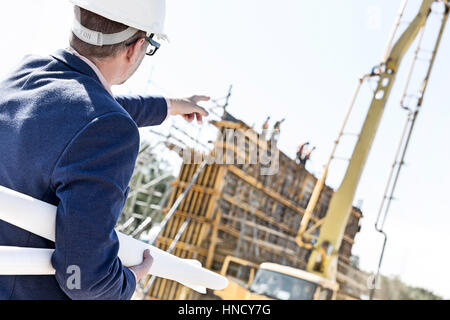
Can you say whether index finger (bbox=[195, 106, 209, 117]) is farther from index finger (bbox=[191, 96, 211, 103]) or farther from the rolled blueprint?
the rolled blueprint

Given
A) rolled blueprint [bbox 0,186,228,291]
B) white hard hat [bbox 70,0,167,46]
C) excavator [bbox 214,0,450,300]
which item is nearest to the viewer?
rolled blueprint [bbox 0,186,228,291]

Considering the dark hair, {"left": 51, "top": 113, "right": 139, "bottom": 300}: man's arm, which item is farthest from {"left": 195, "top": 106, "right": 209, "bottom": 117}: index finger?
{"left": 51, "top": 113, "right": 139, "bottom": 300}: man's arm

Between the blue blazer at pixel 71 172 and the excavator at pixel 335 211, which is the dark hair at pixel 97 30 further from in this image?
the excavator at pixel 335 211

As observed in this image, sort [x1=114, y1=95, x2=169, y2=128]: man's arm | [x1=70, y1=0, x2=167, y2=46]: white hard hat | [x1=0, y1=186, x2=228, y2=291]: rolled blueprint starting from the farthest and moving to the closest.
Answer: [x1=114, y1=95, x2=169, y2=128]: man's arm < [x1=70, y1=0, x2=167, y2=46]: white hard hat < [x1=0, y1=186, x2=228, y2=291]: rolled blueprint

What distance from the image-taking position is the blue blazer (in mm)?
786

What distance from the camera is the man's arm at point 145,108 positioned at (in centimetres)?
141

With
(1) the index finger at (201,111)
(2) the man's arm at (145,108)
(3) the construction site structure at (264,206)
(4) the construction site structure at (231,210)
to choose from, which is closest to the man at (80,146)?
(2) the man's arm at (145,108)

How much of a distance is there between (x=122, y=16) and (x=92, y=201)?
406 millimetres

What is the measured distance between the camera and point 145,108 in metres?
1.44

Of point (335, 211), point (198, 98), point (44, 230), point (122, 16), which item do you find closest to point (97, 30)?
point (122, 16)

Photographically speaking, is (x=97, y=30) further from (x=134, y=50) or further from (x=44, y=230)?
(x=44, y=230)

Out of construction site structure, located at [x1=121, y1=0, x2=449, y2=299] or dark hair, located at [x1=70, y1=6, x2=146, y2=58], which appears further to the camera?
construction site structure, located at [x1=121, y1=0, x2=449, y2=299]
